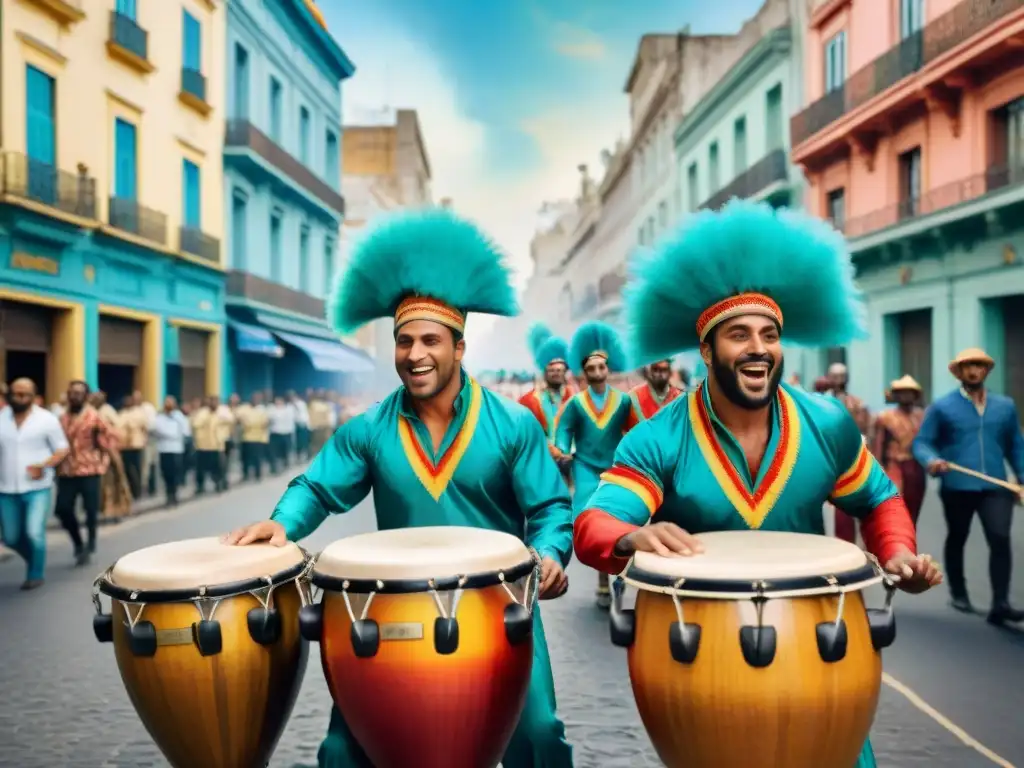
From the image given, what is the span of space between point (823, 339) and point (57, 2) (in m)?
16.8

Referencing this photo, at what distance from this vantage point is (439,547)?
287cm

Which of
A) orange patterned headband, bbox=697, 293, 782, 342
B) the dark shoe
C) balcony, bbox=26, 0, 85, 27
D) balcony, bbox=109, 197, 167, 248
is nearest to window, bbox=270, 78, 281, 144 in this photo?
balcony, bbox=109, 197, 167, 248

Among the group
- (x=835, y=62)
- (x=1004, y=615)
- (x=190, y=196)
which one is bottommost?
(x=1004, y=615)

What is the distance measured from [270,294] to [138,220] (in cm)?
787

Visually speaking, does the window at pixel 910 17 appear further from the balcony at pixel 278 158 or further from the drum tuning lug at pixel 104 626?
the drum tuning lug at pixel 104 626

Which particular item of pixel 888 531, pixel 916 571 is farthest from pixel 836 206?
pixel 916 571

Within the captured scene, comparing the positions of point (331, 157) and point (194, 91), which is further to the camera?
point (331, 157)

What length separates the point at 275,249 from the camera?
30.1 metres

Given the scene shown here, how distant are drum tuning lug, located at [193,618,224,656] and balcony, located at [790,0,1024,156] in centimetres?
1552

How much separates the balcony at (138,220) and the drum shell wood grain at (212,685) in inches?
703

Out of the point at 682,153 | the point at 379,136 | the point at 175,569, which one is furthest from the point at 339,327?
the point at 379,136

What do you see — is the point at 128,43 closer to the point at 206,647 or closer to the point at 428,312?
the point at 428,312

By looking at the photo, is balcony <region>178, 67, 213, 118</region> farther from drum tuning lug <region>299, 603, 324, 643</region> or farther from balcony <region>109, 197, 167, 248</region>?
drum tuning lug <region>299, 603, 324, 643</region>

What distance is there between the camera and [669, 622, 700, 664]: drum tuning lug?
2379mm
